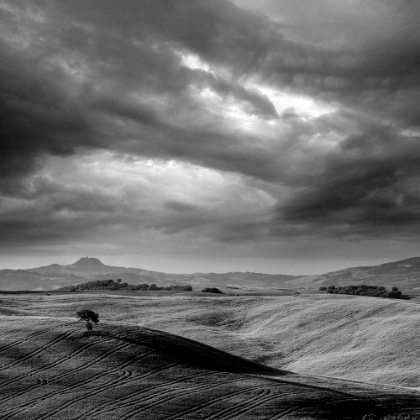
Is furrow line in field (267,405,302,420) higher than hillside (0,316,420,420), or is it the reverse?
hillside (0,316,420,420)

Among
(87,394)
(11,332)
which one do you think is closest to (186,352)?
(87,394)

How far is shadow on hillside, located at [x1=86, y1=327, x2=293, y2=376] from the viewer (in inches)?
2183

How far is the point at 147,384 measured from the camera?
1871 inches

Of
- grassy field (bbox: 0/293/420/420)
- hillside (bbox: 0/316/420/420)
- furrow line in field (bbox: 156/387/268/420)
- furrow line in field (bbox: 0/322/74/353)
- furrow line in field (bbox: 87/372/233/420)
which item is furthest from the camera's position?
furrow line in field (bbox: 0/322/74/353)

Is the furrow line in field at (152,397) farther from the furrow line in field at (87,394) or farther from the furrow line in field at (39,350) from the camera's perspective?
the furrow line in field at (39,350)

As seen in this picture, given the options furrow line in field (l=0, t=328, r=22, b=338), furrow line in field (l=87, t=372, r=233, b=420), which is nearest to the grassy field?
furrow line in field (l=87, t=372, r=233, b=420)

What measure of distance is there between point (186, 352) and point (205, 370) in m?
5.05

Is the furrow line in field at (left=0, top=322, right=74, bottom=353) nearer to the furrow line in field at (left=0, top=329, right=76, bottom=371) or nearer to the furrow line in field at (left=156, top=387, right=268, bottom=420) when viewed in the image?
the furrow line in field at (left=0, top=329, right=76, bottom=371)

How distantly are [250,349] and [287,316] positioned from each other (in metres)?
24.2

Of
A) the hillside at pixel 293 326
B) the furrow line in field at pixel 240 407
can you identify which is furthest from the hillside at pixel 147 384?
the hillside at pixel 293 326

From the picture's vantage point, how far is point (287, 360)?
7769 cm

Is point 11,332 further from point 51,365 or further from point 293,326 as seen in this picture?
point 293,326

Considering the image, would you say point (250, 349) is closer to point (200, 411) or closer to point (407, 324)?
point (407, 324)

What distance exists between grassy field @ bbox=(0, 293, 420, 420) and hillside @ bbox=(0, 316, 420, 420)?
0.11 meters
